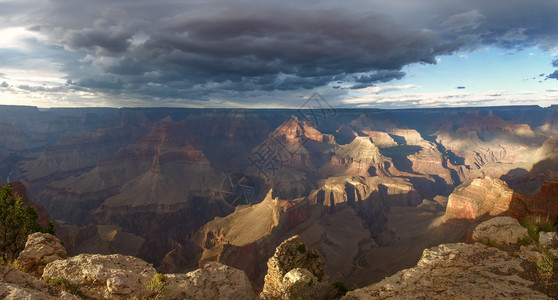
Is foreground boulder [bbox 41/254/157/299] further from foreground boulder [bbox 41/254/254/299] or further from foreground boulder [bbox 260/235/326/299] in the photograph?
foreground boulder [bbox 260/235/326/299]

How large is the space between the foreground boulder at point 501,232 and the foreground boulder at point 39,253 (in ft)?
78.9

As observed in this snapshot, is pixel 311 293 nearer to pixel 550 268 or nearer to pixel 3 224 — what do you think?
pixel 550 268

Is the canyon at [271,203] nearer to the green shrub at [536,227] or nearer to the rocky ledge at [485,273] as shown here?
the green shrub at [536,227]

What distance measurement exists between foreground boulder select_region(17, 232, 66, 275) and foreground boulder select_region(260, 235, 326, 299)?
1240cm

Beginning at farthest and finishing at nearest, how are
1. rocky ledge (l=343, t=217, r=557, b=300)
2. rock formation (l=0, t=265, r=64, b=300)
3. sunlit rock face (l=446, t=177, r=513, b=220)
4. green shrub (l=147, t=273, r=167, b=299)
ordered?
1. sunlit rock face (l=446, t=177, r=513, b=220)
2. green shrub (l=147, t=273, r=167, b=299)
3. rocky ledge (l=343, t=217, r=557, b=300)
4. rock formation (l=0, t=265, r=64, b=300)

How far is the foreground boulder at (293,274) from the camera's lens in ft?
50.1

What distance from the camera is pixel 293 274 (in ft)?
52.3

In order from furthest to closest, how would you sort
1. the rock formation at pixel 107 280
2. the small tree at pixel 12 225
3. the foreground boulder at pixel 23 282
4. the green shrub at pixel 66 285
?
the small tree at pixel 12 225 < the green shrub at pixel 66 285 < the rock formation at pixel 107 280 < the foreground boulder at pixel 23 282

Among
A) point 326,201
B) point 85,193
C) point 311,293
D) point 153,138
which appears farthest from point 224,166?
point 311,293

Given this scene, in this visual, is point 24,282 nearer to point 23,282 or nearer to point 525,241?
point 23,282

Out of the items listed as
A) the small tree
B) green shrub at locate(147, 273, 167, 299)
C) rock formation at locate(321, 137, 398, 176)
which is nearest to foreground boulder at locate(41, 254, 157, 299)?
green shrub at locate(147, 273, 167, 299)

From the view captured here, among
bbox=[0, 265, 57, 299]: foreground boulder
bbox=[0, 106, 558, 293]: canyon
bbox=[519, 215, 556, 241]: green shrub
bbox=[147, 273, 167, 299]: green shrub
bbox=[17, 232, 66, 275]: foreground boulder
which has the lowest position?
bbox=[0, 106, 558, 293]: canyon

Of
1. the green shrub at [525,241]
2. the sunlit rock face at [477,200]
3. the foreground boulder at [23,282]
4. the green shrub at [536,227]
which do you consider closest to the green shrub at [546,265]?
the green shrub at [525,241]

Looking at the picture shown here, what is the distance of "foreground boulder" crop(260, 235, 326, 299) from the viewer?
50.1 feet
